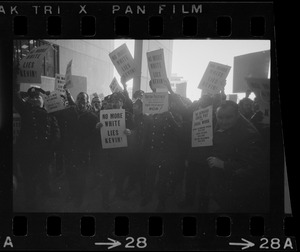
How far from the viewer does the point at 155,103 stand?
3619 mm

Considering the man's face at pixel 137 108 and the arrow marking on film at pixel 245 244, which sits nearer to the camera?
the arrow marking on film at pixel 245 244

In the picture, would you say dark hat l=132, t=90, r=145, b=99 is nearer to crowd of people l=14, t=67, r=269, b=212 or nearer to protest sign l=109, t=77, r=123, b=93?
crowd of people l=14, t=67, r=269, b=212

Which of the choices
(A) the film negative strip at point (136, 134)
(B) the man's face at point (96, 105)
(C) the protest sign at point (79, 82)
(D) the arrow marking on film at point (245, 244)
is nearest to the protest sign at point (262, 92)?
(A) the film negative strip at point (136, 134)

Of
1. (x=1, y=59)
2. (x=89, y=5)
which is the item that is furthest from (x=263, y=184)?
(x=1, y=59)

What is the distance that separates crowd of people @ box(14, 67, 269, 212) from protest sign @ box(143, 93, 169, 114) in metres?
0.04

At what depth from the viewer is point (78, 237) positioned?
3.52 metres

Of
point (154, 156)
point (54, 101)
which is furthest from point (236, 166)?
point (54, 101)

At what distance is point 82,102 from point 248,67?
4.49ft

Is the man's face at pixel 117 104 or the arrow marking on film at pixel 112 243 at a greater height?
the man's face at pixel 117 104

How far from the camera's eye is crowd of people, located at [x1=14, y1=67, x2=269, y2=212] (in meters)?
3.60

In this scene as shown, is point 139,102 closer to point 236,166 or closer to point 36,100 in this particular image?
point 36,100

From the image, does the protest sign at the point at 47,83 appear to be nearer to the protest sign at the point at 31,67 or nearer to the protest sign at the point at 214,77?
the protest sign at the point at 31,67

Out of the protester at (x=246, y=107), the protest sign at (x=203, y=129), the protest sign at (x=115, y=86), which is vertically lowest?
the protest sign at (x=203, y=129)

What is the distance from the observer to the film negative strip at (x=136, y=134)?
348cm
